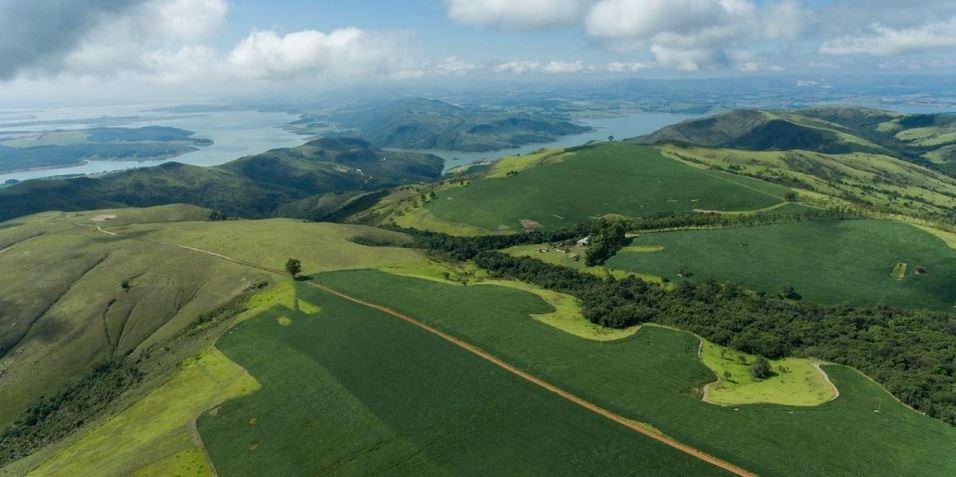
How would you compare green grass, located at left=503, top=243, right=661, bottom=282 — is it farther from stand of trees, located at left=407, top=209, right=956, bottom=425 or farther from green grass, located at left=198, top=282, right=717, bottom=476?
green grass, located at left=198, top=282, right=717, bottom=476

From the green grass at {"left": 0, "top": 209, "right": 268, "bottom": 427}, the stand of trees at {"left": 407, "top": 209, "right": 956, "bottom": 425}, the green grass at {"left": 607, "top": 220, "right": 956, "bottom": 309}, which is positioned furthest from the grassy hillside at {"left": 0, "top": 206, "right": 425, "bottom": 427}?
the green grass at {"left": 607, "top": 220, "right": 956, "bottom": 309}

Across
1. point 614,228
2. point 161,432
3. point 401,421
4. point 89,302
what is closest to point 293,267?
point 89,302

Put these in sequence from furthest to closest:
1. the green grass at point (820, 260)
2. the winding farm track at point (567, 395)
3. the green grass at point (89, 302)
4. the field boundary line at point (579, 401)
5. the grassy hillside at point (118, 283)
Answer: the grassy hillside at point (118, 283) → the green grass at point (89, 302) → the green grass at point (820, 260) → the winding farm track at point (567, 395) → the field boundary line at point (579, 401)

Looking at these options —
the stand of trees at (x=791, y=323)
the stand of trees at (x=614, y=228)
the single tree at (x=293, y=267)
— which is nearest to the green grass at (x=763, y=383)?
the stand of trees at (x=791, y=323)

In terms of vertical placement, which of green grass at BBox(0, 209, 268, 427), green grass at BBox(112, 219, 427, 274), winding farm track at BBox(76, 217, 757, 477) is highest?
winding farm track at BBox(76, 217, 757, 477)

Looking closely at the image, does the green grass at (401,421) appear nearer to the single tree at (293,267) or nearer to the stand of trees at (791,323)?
the stand of trees at (791,323)

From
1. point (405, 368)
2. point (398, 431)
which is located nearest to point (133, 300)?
point (405, 368)

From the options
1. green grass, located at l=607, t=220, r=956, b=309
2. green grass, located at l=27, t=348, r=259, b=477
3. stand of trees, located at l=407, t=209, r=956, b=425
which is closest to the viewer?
green grass, located at l=27, t=348, r=259, b=477
